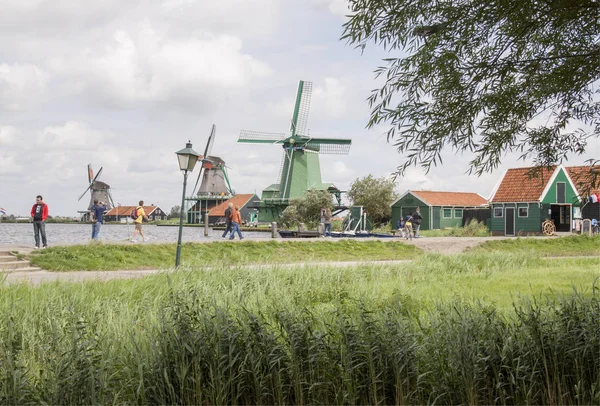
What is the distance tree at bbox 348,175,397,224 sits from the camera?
178 ft

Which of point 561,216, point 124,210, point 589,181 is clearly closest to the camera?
point 589,181

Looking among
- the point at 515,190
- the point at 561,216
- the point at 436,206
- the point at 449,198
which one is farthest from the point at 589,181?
the point at 449,198

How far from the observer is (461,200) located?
50.3 meters

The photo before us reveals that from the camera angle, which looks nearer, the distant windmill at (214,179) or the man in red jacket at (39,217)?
the man in red jacket at (39,217)

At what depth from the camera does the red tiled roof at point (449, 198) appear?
4825 cm

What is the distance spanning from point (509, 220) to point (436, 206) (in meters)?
8.23

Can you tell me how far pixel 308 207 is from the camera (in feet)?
180

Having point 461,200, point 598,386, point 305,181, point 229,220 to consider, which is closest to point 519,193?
point 461,200

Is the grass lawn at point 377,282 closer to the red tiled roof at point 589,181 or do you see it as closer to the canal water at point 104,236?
the red tiled roof at point 589,181

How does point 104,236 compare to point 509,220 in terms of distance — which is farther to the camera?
point 104,236

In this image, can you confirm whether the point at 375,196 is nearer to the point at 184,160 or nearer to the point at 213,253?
the point at 213,253

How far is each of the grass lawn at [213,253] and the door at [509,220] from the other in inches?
684

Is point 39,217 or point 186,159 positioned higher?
point 186,159

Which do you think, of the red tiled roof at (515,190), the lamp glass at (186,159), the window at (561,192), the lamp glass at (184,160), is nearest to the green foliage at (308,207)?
the red tiled roof at (515,190)
